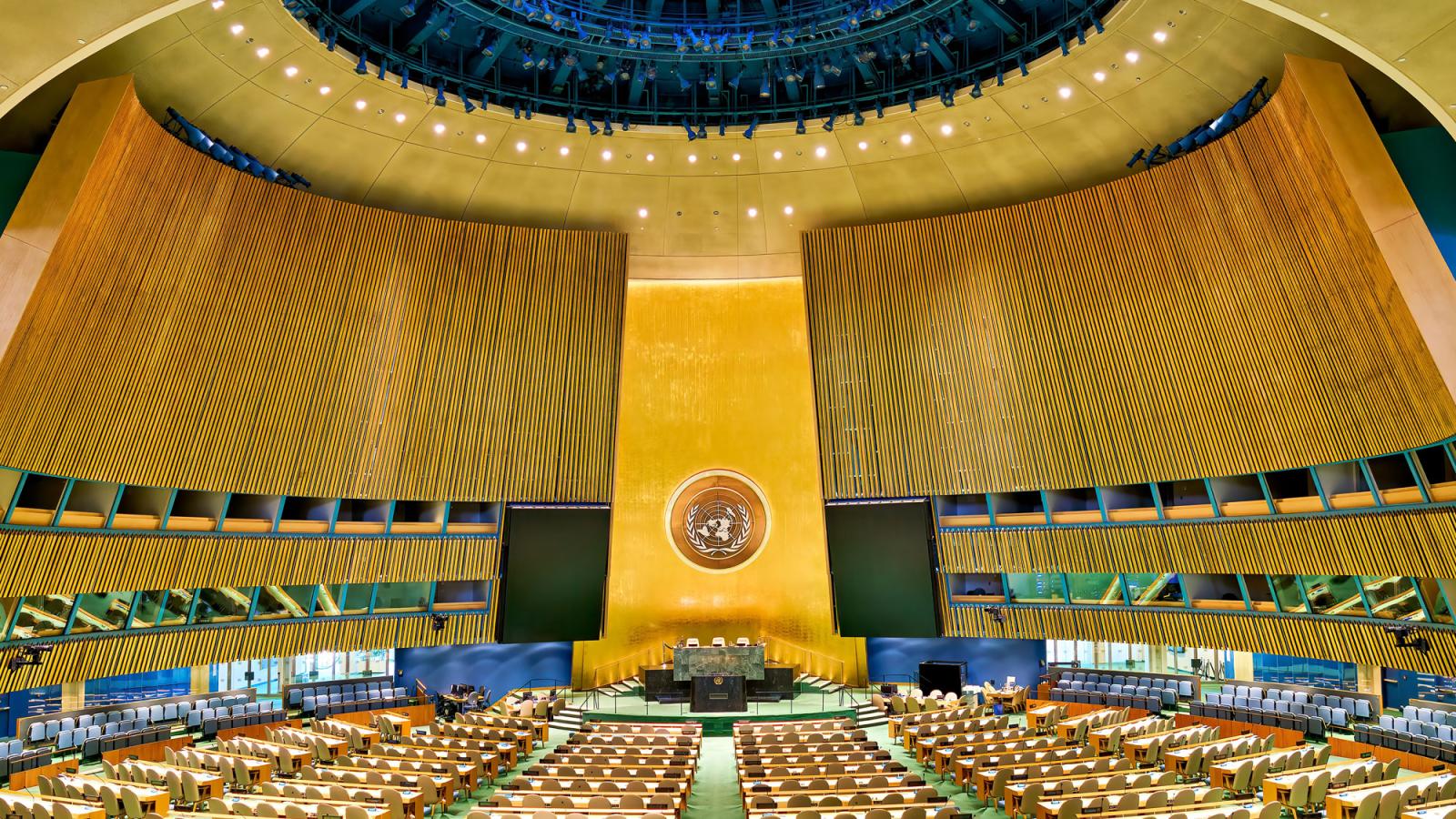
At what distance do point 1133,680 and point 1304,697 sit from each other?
3288 millimetres

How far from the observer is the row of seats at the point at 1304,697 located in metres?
18.6

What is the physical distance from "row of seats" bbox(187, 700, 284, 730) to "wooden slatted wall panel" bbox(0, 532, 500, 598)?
121 inches

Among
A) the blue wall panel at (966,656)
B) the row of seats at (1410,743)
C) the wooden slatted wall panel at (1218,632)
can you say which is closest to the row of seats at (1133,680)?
the blue wall panel at (966,656)

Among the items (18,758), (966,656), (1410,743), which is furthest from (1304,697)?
(18,758)

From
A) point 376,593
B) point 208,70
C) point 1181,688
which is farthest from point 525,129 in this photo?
point 1181,688

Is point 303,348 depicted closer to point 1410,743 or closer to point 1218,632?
point 1218,632

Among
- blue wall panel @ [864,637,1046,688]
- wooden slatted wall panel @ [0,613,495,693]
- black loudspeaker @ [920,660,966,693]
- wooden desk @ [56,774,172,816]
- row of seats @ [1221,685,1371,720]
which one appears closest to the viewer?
wooden desk @ [56,774,172,816]

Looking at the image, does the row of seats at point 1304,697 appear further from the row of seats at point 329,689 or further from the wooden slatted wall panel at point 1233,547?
the row of seats at point 329,689

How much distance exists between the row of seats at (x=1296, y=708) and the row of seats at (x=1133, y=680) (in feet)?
3.25

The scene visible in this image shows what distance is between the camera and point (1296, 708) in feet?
61.8

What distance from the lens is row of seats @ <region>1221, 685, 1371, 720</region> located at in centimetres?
1858

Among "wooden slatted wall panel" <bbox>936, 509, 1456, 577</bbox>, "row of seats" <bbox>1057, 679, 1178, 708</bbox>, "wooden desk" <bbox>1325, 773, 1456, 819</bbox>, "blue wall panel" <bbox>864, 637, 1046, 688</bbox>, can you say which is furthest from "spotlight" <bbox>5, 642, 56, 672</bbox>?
"row of seats" <bbox>1057, 679, 1178, 708</bbox>

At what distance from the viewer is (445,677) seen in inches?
885

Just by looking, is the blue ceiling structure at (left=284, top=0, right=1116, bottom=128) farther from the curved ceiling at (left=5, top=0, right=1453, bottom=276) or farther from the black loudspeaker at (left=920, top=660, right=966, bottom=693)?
the black loudspeaker at (left=920, top=660, right=966, bottom=693)
